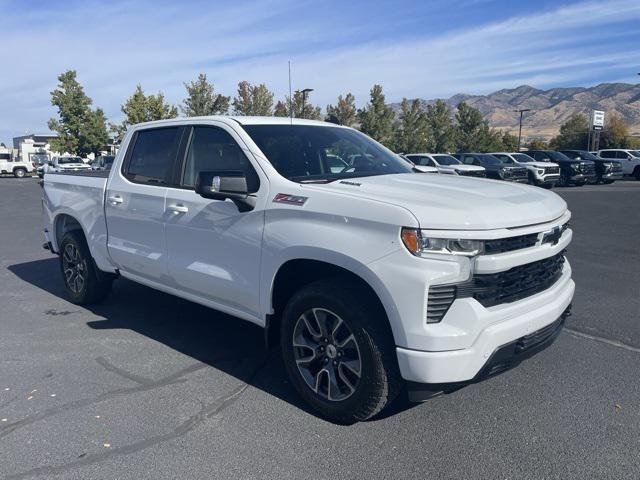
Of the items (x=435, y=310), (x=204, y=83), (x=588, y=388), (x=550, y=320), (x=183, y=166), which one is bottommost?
(x=588, y=388)

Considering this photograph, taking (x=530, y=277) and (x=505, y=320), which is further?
(x=530, y=277)

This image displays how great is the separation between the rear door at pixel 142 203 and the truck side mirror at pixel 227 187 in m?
0.96

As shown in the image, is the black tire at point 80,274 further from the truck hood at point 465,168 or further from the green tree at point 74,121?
the green tree at point 74,121

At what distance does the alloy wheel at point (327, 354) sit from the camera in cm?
346

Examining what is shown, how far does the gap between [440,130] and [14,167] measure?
120 feet

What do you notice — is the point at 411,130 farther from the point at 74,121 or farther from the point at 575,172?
the point at 74,121

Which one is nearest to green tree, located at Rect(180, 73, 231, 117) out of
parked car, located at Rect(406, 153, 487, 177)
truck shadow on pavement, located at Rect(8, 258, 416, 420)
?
parked car, located at Rect(406, 153, 487, 177)

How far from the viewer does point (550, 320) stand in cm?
349

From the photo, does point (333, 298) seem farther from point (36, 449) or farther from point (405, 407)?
point (36, 449)

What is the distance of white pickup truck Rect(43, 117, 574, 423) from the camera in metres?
3.05

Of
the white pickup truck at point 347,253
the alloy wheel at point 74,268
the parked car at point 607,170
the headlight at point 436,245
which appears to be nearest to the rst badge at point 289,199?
the white pickup truck at point 347,253

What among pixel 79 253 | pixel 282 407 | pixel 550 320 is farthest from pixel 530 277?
pixel 79 253

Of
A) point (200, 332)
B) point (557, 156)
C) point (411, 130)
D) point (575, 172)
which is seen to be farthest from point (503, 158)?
point (200, 332)

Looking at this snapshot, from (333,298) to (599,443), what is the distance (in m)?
1.73
